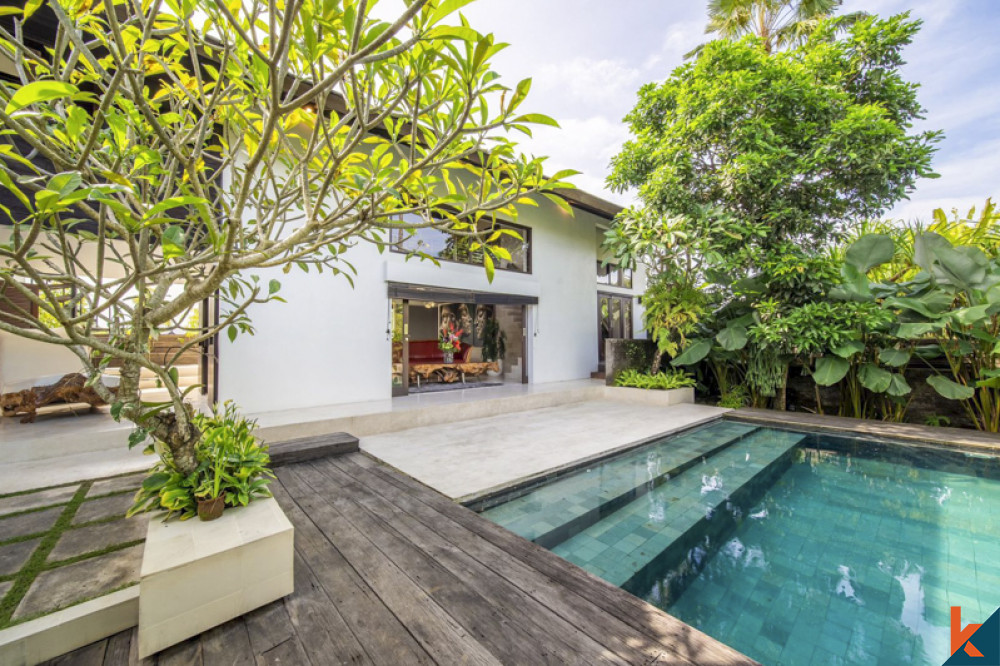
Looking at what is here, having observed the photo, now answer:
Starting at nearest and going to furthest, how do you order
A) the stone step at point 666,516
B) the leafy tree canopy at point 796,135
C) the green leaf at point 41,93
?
1. the green leaf at point 41,93
2. the stone step at point 666,516
3. the leafy tree canopy at point 796,135

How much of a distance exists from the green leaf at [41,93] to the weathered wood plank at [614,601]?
7.93 ft

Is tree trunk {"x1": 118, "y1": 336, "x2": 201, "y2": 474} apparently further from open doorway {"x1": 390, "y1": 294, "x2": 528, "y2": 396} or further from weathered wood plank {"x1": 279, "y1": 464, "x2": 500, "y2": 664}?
open doorway {"x1": 390, "y1": 294, "x2": 528, "y2": 396}

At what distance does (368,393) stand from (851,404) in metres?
8.65

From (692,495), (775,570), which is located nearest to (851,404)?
(692,495)

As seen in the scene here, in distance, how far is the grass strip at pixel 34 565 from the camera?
1624 mm

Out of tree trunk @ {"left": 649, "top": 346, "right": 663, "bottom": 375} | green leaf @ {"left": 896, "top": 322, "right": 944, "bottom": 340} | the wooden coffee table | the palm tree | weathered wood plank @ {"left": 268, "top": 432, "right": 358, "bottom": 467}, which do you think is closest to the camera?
weathered wood plank @ {"left": 268, "top": 432, "right": 358, "bottom": 467}

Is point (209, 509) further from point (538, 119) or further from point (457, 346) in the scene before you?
point (457, 346)

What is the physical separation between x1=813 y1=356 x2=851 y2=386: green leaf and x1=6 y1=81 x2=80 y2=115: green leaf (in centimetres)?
835

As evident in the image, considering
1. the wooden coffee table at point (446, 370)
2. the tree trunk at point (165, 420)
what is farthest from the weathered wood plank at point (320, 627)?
the wooden coffee table at point (446, 370)

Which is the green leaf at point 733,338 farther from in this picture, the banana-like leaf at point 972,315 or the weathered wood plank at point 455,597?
the weathered wood plank at point 455,597

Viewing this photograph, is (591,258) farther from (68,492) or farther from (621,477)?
(68,492)

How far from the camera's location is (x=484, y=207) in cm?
179

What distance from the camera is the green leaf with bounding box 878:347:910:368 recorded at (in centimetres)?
594

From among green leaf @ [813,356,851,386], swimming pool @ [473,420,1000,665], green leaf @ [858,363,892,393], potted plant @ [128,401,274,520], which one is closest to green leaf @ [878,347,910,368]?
green leaf @ [858,363,892,393]
